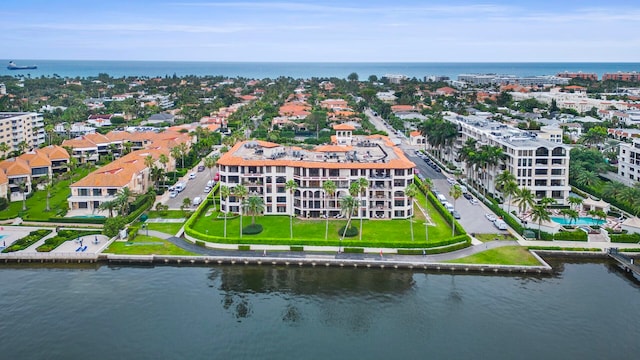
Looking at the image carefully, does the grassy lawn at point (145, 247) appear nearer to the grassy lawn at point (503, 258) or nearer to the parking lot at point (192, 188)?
the parking lot at point (192, 188)

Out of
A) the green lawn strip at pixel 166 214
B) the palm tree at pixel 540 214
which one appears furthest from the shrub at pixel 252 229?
the palm tree at pixel 540 214

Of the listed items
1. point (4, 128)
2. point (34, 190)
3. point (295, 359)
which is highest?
point (4, 128)

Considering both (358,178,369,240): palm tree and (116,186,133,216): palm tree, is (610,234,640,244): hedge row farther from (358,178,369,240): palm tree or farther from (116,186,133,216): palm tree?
(116,186,133,216): palm tree

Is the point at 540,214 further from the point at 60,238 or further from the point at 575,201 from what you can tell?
the point at 60,238

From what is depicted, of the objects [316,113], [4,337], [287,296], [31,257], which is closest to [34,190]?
[31,257]

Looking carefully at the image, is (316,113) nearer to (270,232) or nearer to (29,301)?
(270,232)

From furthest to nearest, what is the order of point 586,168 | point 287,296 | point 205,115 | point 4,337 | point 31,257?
point 205,115 < point 586,168 < point 31,257 < point 287,296 < point 4,337

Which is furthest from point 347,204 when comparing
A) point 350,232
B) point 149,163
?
point 149,163
